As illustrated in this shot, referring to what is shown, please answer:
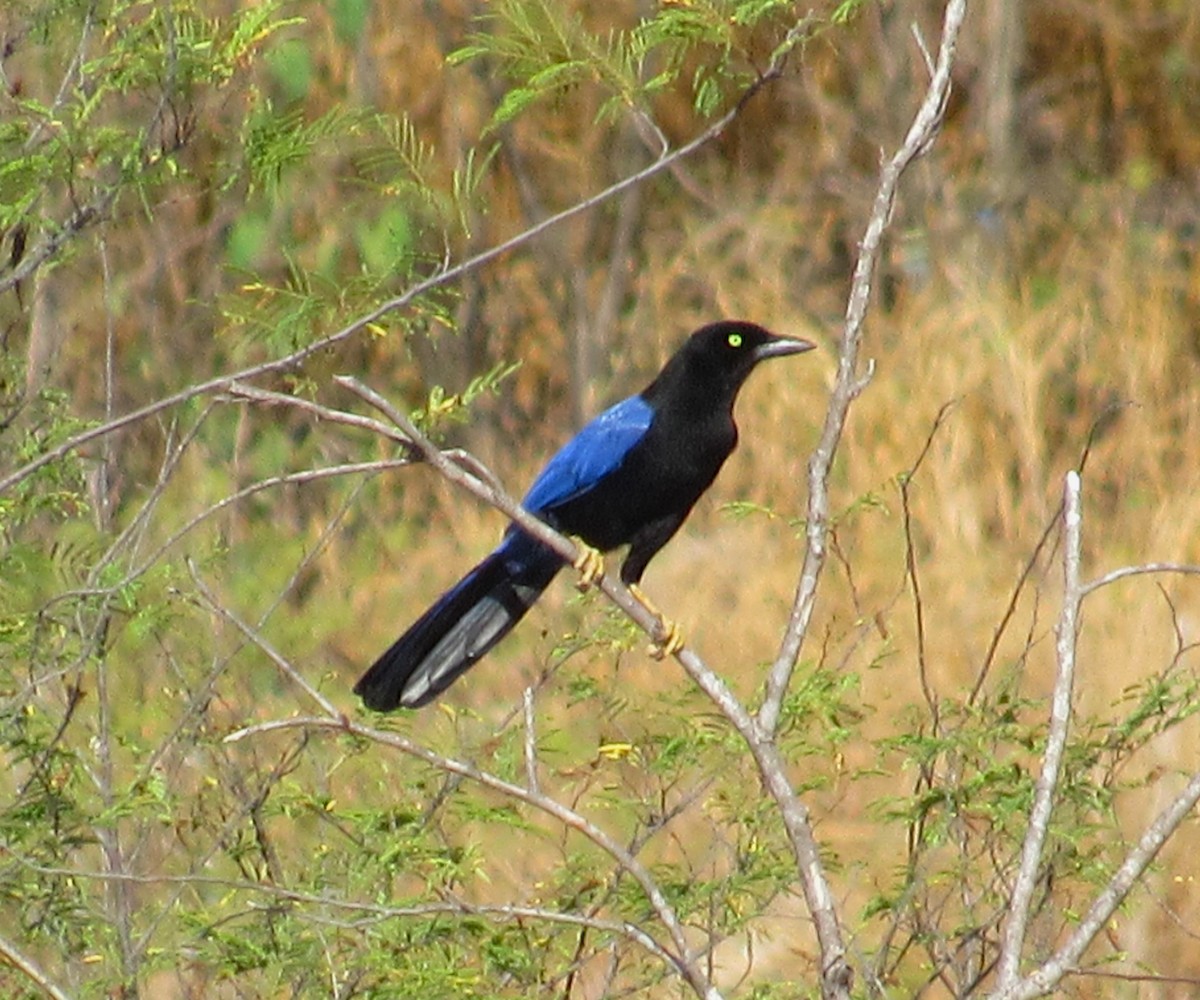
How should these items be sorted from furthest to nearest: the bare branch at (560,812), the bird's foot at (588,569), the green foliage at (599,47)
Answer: the bird's foot at (588,569) → the green foliage at (599,47) → the bare branch at (560,812)

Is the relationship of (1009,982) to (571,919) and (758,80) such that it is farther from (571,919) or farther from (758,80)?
(758,80)

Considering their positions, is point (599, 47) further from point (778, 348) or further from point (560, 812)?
point (778, 348)

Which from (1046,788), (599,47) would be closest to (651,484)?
(599,47)

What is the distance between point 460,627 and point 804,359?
577cm

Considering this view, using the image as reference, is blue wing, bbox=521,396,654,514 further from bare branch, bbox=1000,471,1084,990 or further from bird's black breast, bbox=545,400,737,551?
bare branch, bbox=1000,471,1084,990

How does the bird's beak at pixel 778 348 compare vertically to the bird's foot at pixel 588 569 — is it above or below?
above

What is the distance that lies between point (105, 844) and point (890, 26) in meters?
9.46

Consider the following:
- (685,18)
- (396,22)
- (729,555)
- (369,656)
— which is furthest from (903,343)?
(685,18)

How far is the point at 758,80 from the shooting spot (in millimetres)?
3740


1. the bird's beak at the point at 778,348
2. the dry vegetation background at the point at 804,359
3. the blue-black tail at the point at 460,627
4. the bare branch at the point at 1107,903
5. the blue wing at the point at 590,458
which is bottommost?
the dry vegetation background at the point at 804,359

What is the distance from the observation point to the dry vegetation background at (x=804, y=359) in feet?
28.1

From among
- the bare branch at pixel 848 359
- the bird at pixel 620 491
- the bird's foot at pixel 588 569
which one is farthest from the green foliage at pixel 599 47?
the bird at pixel 620 491

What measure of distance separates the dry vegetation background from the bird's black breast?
32.8 inches

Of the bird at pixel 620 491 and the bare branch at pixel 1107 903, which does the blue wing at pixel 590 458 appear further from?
the bare branch at pixel 1107 903
